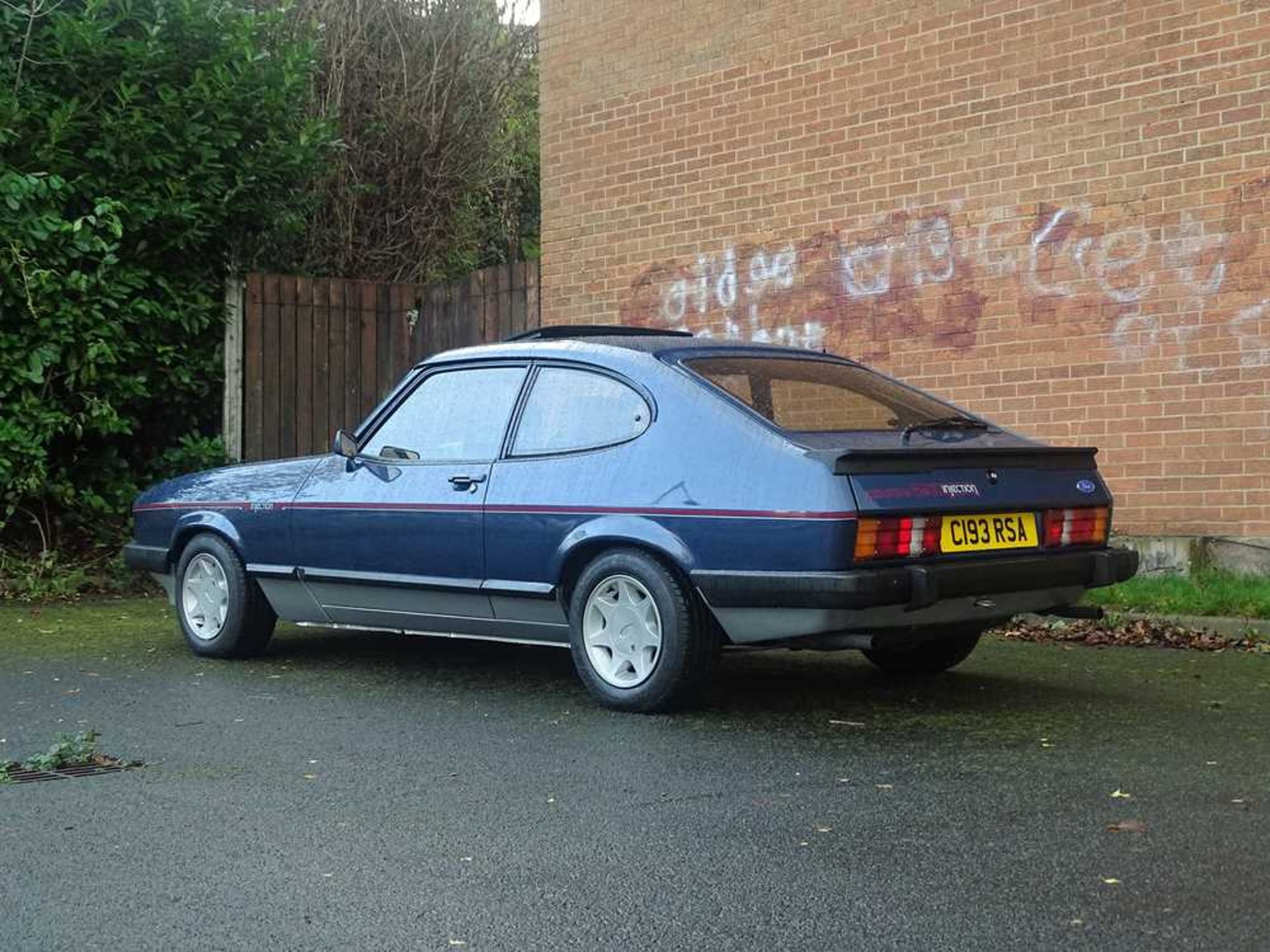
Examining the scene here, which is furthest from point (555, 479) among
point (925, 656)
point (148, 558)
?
point (148, 558)

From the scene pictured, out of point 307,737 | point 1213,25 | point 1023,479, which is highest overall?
point 1213,25

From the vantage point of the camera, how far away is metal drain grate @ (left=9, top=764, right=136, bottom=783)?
15.9 ft

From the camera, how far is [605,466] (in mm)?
5992

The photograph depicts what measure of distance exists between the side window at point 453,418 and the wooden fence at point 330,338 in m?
5.35

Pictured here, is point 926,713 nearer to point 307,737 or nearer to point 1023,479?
point 1023,479

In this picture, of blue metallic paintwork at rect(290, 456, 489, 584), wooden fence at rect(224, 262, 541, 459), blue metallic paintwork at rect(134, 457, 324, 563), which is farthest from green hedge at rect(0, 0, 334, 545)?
blue metallic paintwork at rect(290, 456, 489, 584)

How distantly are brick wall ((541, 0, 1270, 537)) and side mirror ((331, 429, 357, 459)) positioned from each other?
13.7 ft

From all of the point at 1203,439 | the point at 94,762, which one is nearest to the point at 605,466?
the point at 94,762

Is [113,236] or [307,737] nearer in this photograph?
[307,737]

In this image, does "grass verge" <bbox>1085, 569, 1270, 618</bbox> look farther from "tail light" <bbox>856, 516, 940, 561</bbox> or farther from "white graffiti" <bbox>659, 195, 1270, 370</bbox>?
"tail light" <bbox>856, 516, 940, 561</bbox>

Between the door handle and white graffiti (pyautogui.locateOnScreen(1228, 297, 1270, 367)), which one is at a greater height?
white graffiti (pyautogui.locateOnScreen(1228, 297, 1270, 367))

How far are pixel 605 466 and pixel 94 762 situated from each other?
213 cm

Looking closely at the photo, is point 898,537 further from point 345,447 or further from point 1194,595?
point 1194,595

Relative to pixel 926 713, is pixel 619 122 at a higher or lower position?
higher
